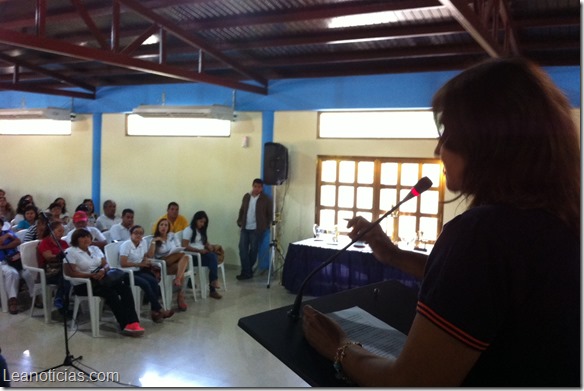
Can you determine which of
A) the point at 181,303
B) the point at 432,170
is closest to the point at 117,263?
the point at 181,303

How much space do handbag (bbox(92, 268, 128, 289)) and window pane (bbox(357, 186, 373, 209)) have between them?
3.25m

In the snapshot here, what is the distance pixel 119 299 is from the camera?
4465mm

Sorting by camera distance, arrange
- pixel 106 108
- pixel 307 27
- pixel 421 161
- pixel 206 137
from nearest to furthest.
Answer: pixel 307 27
pixel 421 161
pixel 206 137
pixel 106 108

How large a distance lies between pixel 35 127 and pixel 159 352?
679cm

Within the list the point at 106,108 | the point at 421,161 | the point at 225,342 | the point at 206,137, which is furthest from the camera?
the point at 106,108

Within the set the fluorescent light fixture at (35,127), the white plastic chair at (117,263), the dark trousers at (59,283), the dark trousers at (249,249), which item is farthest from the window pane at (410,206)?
the fluorescent light fixture at (35,127)

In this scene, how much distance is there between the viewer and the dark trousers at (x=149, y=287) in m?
4.77

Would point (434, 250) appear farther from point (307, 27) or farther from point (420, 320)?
point (307, 27)

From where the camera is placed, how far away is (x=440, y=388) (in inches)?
26.6

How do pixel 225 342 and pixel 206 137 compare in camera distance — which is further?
pixel 206 137

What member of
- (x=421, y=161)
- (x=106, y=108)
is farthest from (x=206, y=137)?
(x=421, y=161)

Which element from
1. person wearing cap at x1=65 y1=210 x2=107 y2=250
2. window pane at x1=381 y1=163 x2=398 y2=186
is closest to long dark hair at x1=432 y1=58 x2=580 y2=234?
person wearing cap at x1=65 y1=210 x2=107 y2=250

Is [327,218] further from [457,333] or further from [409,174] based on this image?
[457,333]

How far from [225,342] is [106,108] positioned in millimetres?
5526
